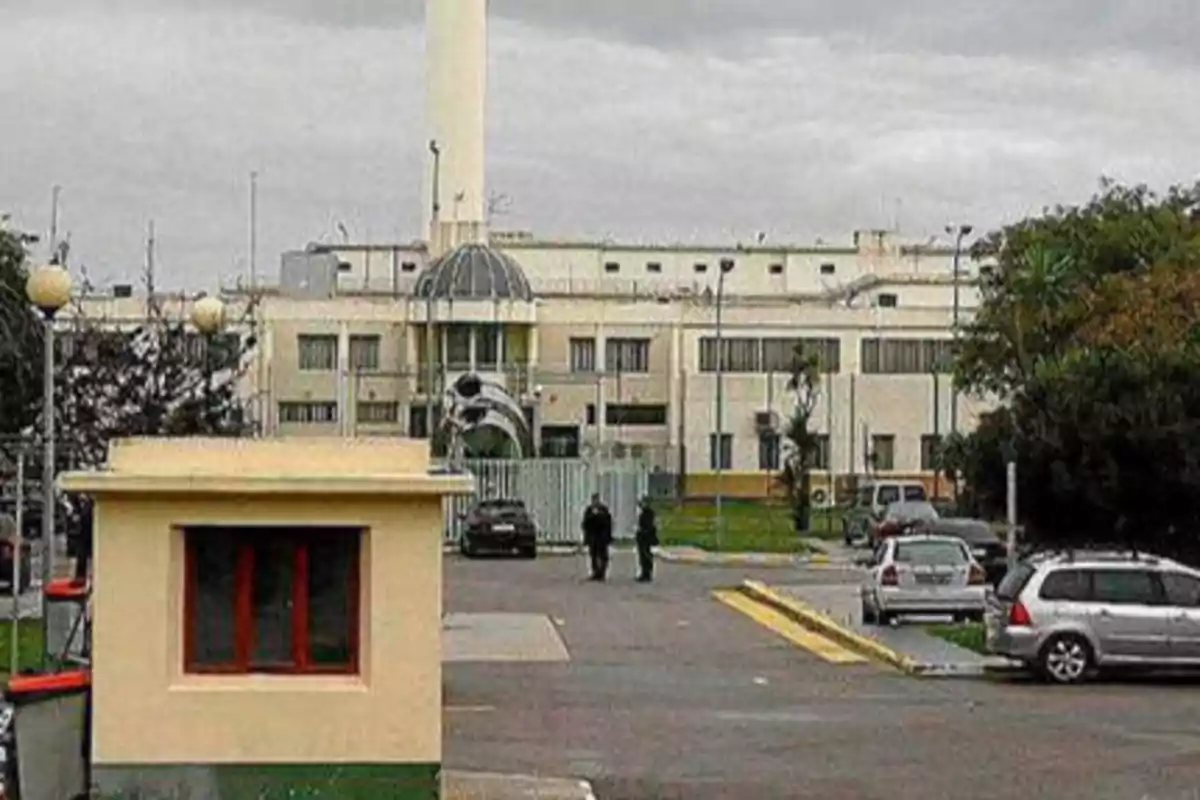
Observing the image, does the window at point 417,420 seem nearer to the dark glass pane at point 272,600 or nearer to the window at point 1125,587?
the window at point 1125,587

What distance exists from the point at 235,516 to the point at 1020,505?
27135mm

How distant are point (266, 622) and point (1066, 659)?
18.0m

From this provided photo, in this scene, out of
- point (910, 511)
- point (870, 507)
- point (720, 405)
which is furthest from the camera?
point (720, 405)

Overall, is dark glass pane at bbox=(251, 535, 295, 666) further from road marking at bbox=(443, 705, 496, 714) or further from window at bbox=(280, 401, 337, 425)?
window at bbox=(280, 401, 337, 425)

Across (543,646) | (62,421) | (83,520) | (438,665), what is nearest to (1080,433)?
(543,646)

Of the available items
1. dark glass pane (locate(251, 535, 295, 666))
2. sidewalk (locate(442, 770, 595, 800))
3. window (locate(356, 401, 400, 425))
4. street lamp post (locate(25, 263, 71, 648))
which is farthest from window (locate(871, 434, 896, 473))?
dark glass pane (locate(251, 535, 295, 666))

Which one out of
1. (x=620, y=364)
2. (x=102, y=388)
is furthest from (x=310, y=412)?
(x=102, y=388)

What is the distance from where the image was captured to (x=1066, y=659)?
3177 centimetres

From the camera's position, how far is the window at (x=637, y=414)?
109m

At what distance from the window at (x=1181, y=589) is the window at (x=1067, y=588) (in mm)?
957

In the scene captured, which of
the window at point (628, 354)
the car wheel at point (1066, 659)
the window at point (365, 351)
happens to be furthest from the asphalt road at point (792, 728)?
the window at point (628, 354)

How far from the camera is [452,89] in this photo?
10625 centimetres

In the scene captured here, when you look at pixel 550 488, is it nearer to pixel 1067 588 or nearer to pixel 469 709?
pixel 1067 588

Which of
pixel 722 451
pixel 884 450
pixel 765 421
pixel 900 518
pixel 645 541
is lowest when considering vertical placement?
pixel 645 541
